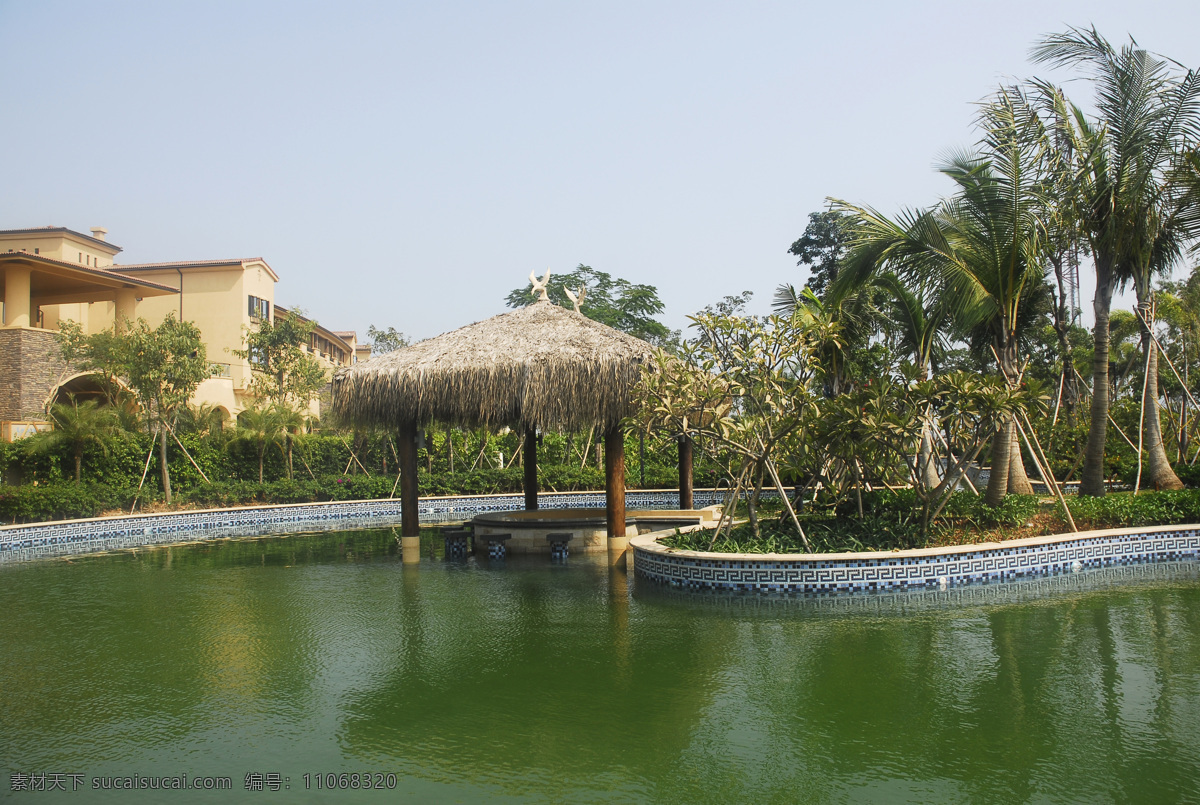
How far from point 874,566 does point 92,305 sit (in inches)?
1147

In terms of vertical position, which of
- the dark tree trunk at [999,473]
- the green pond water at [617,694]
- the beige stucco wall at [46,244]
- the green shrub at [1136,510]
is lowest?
the green pond water at [617,694]

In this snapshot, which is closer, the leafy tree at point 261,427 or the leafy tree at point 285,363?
the leafy tree at point 261,427

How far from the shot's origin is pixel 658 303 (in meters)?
30.2

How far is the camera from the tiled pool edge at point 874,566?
871 cm

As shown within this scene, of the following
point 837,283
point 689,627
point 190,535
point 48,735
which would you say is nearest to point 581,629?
point 689,627

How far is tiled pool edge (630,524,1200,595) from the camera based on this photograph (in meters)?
8.71

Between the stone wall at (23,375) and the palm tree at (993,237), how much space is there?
19100mm

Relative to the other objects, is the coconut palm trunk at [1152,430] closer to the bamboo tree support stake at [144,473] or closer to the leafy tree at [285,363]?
the bamboo tree support stake at [144,473]

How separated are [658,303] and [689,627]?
23.4 meters

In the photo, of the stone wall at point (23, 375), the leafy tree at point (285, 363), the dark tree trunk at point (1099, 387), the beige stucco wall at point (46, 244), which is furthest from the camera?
the beige stucco wall at point (46, 244)

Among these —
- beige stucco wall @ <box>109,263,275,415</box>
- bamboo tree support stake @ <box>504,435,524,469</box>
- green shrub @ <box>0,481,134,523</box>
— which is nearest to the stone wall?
green shrub @ <box>0,481,134,523</box>

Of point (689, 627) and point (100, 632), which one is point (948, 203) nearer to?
point (689, 627)

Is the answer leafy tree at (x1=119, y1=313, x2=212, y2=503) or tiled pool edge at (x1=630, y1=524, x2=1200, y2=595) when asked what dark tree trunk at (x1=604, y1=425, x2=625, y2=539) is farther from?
leafy tree at (x1=119, y1=313, x2=212, y2=503)

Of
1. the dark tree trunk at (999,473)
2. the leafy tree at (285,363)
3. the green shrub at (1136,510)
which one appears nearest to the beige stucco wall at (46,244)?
the leafy tree at (285,363)
